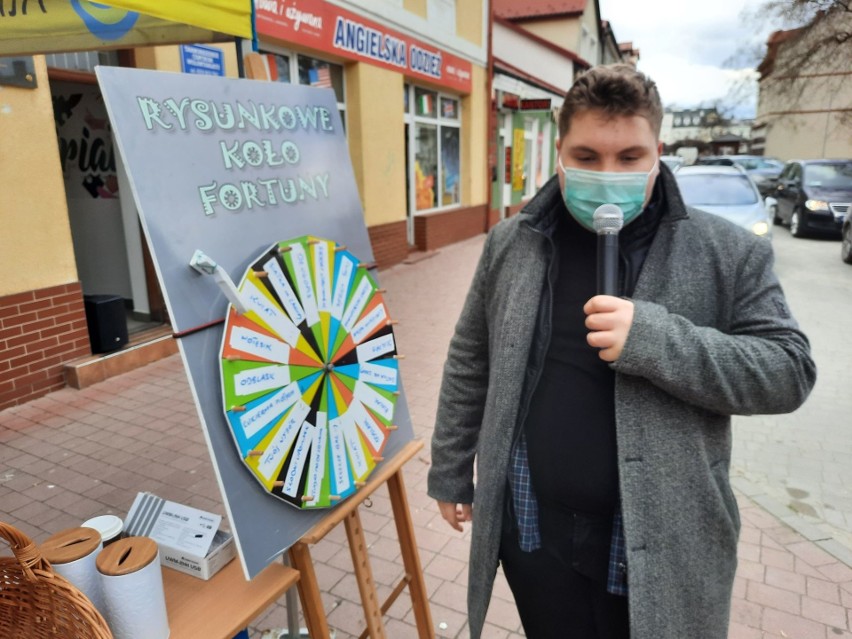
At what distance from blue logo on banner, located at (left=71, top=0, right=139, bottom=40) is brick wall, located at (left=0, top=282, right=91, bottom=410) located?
3.07 m

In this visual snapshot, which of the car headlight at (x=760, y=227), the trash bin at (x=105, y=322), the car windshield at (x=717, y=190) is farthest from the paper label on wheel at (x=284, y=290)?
the car windshield at (x=717, y=190)

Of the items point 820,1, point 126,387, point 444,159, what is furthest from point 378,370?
point 820,1

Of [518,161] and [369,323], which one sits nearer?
[369,323]

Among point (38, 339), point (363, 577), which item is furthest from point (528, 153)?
point (363, 577)

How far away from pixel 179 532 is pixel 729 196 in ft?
31.4

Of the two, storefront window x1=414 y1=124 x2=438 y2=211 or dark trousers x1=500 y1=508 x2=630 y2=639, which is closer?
dark trousers x1=500 y1=508 x2=630 y2=639

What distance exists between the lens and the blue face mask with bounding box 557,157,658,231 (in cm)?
140

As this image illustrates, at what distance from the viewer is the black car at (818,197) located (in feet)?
43.0

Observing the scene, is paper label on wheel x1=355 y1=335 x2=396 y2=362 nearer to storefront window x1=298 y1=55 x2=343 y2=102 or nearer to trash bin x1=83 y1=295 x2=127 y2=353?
trash bin x1=83 y1=295 x2=127 y2=353

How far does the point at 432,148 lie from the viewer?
1216 cm

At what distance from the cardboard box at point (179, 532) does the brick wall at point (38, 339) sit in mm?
3914

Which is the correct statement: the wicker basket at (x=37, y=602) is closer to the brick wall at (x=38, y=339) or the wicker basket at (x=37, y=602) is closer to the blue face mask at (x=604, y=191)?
the blue face mask at (x=604, y=191)

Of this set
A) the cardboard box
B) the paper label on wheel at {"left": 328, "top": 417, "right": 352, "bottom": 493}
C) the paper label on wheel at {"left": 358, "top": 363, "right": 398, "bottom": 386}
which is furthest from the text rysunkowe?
the cardboard box

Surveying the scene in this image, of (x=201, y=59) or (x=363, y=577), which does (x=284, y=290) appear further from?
(x=201, y=59)
